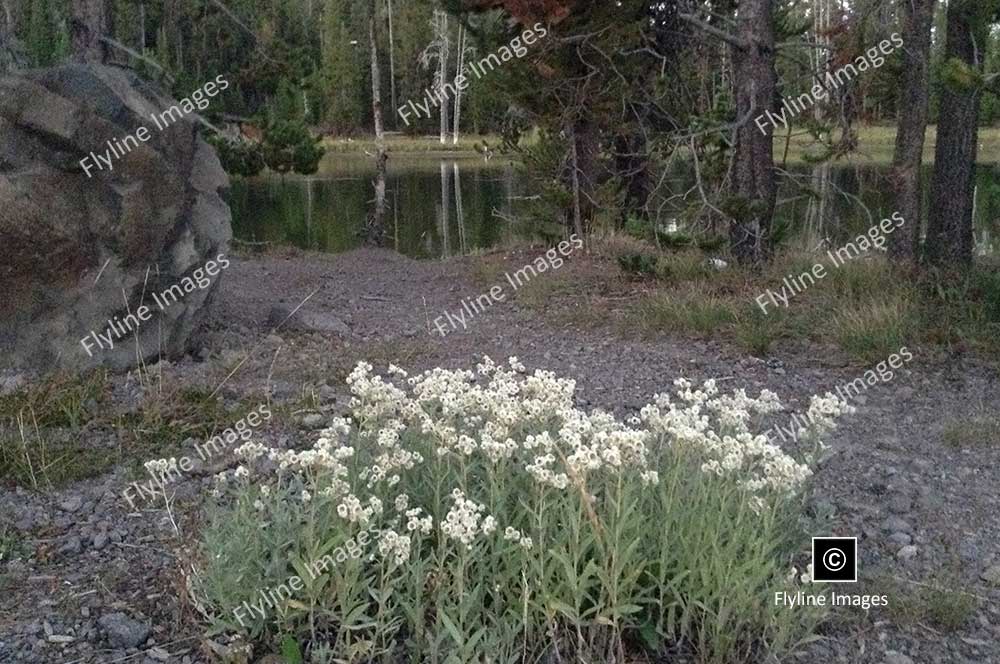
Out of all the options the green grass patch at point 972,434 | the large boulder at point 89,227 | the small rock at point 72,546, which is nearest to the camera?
the small rock at point 72,546

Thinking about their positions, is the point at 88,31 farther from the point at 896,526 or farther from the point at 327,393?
the point at 896,526

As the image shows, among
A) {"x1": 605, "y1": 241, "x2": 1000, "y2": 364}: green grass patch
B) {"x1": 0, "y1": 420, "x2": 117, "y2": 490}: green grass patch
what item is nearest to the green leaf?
{"x1": 0, "y1": 420, "x2": 117, "y2": 490}: green grass patch

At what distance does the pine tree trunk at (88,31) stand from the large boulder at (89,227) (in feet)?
8.33

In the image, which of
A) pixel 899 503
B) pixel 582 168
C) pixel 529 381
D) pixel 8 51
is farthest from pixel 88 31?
pixel 899 503

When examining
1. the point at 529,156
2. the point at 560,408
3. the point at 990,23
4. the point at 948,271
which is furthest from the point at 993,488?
the point at 529,156

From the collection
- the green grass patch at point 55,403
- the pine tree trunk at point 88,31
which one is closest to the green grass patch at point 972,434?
the green grass patch at point 55,403

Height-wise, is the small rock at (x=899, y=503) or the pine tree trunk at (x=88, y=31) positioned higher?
the pine tree trunk at (x=88, y=31)

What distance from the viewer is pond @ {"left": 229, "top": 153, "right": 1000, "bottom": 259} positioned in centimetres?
1295

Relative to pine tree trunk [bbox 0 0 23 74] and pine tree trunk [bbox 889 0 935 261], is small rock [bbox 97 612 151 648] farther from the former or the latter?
pine tree trunk [bbox 889 0 935 261]

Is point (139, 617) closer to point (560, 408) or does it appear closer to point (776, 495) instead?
point (560, 408)

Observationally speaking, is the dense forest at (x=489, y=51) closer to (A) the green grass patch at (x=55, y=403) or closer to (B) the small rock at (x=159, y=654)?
(A) the green grass patch at (x=55, y=403)

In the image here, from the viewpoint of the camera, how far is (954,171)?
9.39 metres

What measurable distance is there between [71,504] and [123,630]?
1.31 metres

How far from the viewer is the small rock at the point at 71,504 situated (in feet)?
14.2
